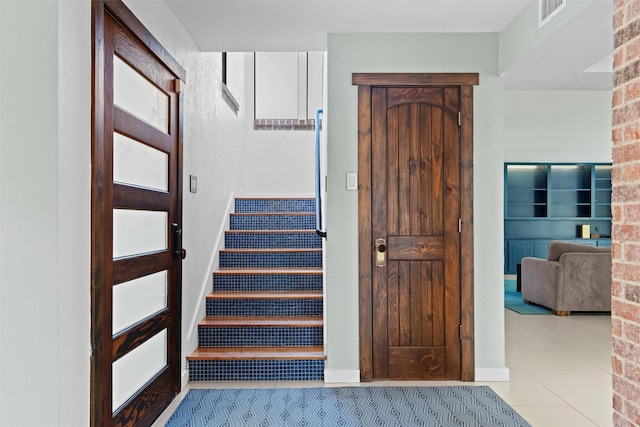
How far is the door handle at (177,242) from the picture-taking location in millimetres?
2808

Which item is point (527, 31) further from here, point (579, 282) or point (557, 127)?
point (557, 127)

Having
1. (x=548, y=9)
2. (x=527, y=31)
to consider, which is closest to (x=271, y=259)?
(x=527, y=31)

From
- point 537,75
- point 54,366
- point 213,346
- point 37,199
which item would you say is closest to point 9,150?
point 37,199

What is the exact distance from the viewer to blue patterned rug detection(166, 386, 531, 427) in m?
2.58

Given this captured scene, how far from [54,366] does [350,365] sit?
6.73 ft

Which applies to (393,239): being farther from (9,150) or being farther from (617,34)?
(9,150)

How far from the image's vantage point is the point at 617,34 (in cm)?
174

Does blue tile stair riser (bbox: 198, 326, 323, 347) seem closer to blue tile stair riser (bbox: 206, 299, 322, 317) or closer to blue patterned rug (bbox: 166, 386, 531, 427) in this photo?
blue tile stair riser (bbox: 206, 299, 322, 317)

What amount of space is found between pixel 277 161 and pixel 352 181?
2.96 metres

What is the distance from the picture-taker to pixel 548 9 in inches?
99.7

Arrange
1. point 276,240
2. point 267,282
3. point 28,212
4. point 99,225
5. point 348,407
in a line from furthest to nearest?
point 276,240
point 267,282
point 348,407
point 99,225
point 28,212

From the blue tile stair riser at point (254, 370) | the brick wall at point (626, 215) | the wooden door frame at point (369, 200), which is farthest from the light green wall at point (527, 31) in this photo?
the blue tile stair riser at point (254, 370)

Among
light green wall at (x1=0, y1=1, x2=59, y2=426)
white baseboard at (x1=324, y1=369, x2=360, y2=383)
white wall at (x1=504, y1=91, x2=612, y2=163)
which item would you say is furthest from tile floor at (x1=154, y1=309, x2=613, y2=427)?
white wall at (x1=504, y1=91, x2=612, y2=163)

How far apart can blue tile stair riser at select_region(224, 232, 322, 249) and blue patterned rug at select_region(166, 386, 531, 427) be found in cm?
176
